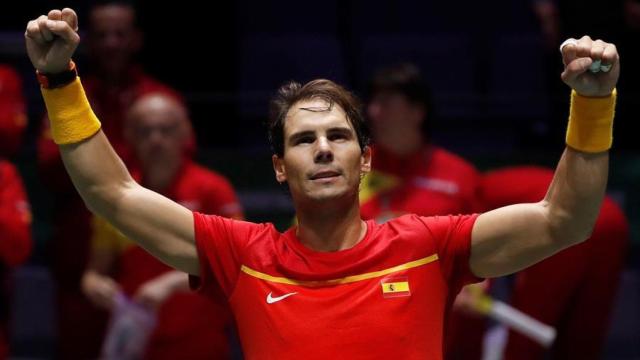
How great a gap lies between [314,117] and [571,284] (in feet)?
8.82

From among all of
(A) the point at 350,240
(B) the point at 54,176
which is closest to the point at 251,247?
(A) the point at 350,240

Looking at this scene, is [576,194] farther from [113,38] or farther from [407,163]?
[113,38]

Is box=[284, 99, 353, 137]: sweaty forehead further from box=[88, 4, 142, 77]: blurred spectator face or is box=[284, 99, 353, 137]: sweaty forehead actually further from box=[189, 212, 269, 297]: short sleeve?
box=[88, 4, 142, 77]: blurred spectator face

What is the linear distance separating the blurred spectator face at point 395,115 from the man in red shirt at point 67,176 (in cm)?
106

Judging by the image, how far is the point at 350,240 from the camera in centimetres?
368

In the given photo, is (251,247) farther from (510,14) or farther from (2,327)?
(510,14)

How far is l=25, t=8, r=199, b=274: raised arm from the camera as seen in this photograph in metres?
3.48

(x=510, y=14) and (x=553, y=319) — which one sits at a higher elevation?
(x=510, y=14)

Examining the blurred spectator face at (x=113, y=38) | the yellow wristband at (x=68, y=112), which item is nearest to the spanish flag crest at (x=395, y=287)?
the yellow wristband at (x=68, y=112)

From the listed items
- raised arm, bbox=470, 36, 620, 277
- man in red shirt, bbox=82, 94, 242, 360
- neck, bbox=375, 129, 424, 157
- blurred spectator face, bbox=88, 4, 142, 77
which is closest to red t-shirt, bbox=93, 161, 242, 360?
man in red shirt, bbox=82, 94, 242, 360

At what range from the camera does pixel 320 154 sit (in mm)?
3555

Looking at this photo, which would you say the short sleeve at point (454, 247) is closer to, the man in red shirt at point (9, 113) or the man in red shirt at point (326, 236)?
the man in red shirt at point (326, 236)

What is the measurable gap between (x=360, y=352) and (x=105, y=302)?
2.52 meters

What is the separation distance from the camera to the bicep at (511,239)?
→ 348cm
